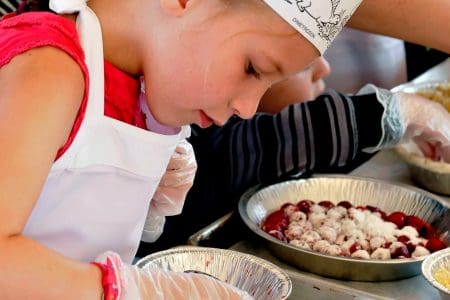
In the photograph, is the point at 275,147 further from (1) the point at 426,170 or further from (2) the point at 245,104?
(2) the point at 245,104

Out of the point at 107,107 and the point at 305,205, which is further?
the point at 305,205

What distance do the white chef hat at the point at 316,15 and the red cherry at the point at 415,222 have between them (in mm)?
415

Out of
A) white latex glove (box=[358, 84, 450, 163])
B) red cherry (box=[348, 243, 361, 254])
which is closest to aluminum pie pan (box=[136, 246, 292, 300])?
red cherry (box=[348, 243, 361, 254])

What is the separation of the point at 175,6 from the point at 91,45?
98 millimetres

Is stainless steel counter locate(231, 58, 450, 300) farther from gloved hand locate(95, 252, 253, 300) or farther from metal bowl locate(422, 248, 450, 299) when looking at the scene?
gloved hand locate(95, 252, 253, 300)

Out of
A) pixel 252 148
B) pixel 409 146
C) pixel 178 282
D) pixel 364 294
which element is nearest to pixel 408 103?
pixel 409 146

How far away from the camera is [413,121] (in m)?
1.23

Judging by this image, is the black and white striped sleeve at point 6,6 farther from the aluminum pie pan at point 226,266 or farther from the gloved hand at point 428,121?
the gloved hand at point 428,121

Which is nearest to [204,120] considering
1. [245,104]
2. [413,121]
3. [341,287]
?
[245,104]

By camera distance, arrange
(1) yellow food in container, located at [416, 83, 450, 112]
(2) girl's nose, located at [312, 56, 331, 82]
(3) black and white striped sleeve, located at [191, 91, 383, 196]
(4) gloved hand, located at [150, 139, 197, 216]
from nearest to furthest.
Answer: (4) gloved hand, located at [150, 139, 197, 216]
(3) black and white striped sleeve, located at [191, 91, 383, 196]
(1) yellow food in container, located at [416, 83, 450, 112]
(2) girl's nose, located at [312, 56, 331, 82]

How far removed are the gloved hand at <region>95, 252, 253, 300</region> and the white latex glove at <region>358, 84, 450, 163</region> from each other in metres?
0.54

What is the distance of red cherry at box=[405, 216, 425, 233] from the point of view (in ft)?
3.60

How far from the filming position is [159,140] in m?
0.86

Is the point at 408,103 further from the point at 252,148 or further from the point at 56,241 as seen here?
the point at 56,241
